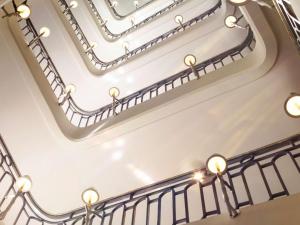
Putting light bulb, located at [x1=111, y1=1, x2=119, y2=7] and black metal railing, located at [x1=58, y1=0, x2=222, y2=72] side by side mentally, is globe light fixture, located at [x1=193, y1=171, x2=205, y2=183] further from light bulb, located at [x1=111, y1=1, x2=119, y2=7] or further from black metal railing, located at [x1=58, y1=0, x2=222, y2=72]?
light bulb, located at [x1=111, y1=1, x2=119, y2=7]

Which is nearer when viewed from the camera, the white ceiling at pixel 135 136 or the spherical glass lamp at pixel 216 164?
the spherical glass lamp at pixel 216 164

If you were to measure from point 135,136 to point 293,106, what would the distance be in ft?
11.0

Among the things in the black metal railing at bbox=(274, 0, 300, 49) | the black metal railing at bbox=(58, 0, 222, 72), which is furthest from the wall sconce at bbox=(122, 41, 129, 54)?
the black metal railing at bbox=(274, 0, 300, 49)

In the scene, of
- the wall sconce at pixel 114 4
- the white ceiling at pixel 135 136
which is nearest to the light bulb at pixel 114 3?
the wall sconce at pixel 114 4

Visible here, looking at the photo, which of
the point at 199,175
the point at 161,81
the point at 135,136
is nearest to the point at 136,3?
the point at 161,81

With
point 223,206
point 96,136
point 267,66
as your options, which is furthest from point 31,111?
point 267,66

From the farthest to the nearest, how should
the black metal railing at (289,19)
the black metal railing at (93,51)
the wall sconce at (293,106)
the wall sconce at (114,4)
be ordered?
1. the wall sconce at (114,4)
2. the black metal railing at (93,51)
3. the wall sconce at (293,106)
4. the black metal railing at (289,19)

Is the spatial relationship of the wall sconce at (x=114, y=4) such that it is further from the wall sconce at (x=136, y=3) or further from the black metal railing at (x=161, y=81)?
the black metal railing at (x=161, y=81)

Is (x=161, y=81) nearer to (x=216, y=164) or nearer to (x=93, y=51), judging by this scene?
(x=216, y=164)

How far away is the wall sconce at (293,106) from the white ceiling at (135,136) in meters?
1.82

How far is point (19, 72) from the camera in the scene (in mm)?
7086

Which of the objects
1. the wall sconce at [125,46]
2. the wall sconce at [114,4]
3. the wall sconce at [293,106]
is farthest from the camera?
the wall sconce at [114,4]

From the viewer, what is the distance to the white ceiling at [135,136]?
6.45 metres

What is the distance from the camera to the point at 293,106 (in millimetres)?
4562
